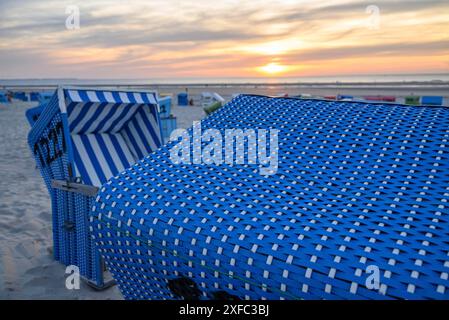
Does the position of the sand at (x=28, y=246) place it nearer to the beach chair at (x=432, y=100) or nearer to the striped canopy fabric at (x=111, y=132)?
the striped canopy fabric at (x=111, y=132)

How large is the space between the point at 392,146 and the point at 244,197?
85cm

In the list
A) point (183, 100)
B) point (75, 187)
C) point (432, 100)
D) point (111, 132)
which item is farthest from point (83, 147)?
point (183, 100)

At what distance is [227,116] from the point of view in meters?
2.83

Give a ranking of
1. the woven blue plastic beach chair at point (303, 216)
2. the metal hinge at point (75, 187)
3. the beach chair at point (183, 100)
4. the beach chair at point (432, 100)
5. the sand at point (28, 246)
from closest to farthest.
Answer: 1. the woven blue plastic beach chair at point (303, 216)
2. the metal hinge at point (75, 187)
3. the sand at point (28, 246)
4. the beach chair at point (432, 100)
5. the beach chair at point (183, 100)

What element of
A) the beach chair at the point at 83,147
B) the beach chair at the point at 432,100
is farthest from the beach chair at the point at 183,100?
the beach chair at the point at 83,147

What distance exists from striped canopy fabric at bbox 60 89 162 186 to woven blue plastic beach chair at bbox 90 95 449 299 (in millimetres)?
2011

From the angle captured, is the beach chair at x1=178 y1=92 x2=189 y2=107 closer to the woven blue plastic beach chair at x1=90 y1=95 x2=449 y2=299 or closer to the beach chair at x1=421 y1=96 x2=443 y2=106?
the beach chair at x1=421 y1=96 x2=443 y2=106

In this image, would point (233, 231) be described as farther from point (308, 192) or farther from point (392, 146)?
point (392, 146)

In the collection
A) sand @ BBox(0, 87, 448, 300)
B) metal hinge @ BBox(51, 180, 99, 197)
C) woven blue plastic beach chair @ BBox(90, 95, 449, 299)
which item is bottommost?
sand @ BBox(0, 87, 448, 300)

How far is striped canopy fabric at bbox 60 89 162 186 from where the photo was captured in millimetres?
4227

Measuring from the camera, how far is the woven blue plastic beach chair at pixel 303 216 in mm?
1415

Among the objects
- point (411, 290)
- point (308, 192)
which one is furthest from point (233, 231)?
point (411, 290)

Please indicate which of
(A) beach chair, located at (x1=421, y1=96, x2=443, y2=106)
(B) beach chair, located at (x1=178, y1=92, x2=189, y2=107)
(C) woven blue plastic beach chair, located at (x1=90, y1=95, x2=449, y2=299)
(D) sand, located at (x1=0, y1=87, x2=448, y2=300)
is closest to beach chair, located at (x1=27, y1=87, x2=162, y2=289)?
(D) sand, located at (x1=0, y1=87, x2=448, y2=300)

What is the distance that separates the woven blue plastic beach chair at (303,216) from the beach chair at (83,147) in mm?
1278
